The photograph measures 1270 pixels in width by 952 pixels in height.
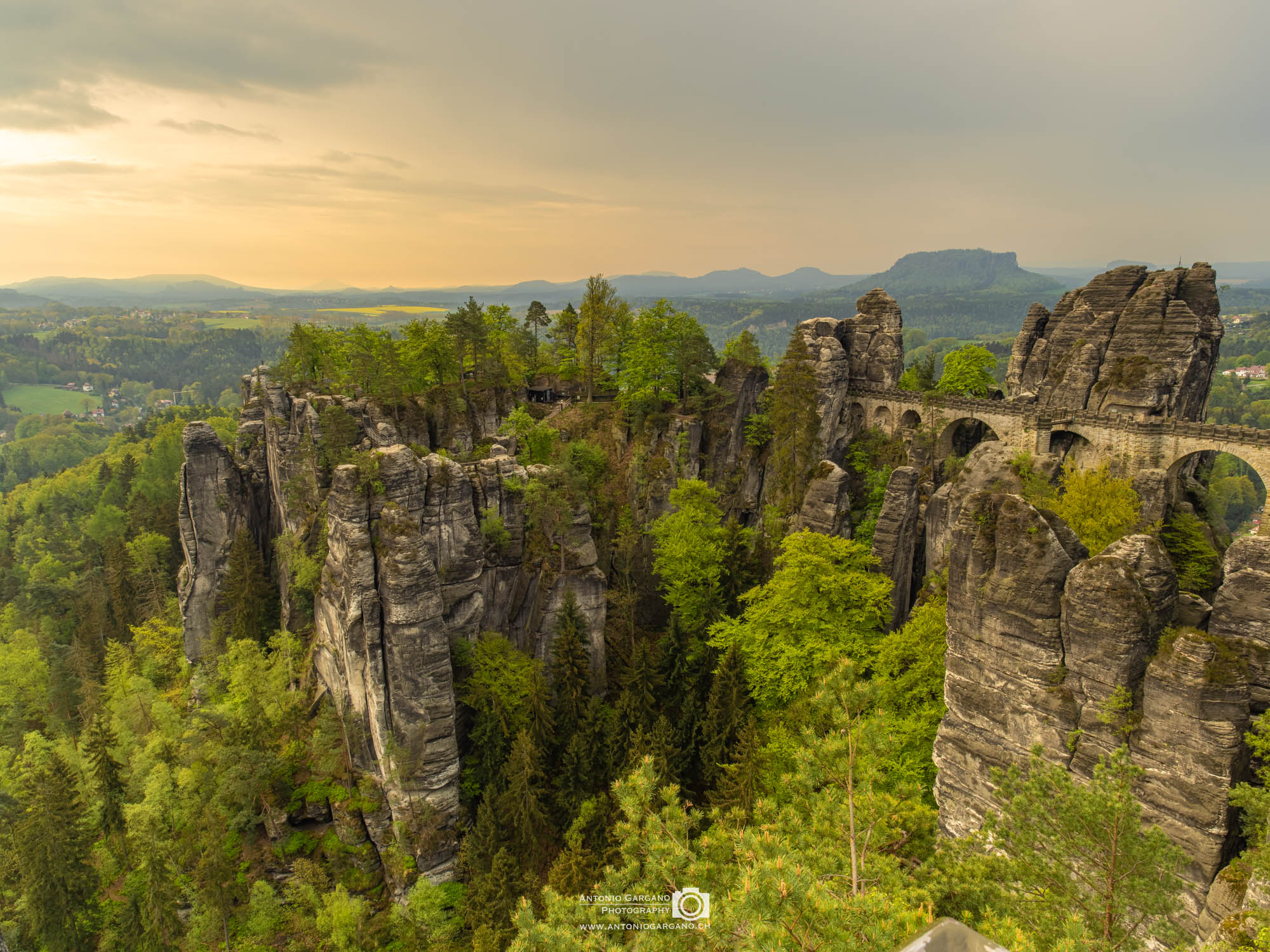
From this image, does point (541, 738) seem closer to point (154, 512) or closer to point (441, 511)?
point (441, 511)

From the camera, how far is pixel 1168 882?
471 inches

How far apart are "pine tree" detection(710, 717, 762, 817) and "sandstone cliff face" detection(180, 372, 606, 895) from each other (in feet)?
35.9

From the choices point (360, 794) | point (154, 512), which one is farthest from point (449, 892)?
point (154, 512)

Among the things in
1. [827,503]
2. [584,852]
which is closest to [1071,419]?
[827,503]

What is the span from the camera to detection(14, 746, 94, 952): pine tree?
30.1 metres

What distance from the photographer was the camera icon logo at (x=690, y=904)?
13359mm

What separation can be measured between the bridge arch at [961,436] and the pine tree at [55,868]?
55.4m

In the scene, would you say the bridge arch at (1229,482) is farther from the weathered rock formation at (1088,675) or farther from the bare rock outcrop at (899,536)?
the weathered rock formation at (1088,675)

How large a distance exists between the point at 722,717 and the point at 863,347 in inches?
1344

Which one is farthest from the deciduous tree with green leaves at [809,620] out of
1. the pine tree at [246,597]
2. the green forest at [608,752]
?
the pine tree at [246,597]

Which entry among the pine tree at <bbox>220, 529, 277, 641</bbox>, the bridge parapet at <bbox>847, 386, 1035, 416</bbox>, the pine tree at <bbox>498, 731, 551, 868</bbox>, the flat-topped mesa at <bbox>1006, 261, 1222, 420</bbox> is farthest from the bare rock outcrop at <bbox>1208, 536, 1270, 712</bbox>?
the pine tree at <bbox>220, 529, 277, 641</bbox>

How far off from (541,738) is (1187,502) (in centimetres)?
3975

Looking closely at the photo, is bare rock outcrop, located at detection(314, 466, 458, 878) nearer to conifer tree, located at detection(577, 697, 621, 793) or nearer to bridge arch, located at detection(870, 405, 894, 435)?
conifer tree, located at detection(577, 697, 621, 793)

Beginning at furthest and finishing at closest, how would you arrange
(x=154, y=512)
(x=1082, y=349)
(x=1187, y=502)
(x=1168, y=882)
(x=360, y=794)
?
(x=154, y=512)
(x=1082, y=349)
(x=1187, y=502)
(x=360, y=794)
(x=1168, y=882)
